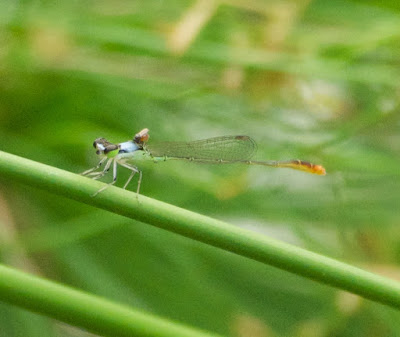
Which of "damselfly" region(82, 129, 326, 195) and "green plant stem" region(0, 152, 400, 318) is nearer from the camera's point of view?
"green plant stem" region(0, 152, 400, 318)

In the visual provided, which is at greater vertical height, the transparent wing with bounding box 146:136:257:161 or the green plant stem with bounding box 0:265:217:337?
the transparent wing with bounding box 146:136:257:161

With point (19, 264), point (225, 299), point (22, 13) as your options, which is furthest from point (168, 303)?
point (22, 13)

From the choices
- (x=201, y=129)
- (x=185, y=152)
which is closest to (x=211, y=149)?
(x=185, y=152)

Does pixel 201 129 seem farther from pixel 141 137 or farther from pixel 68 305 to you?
pixel 68 305

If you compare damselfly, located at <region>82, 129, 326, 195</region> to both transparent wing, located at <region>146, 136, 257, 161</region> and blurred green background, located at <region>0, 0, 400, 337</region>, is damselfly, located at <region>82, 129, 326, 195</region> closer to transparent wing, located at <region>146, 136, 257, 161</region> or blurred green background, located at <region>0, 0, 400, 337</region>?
transparent wing, located at <region>146, 136, 257, 161</region>

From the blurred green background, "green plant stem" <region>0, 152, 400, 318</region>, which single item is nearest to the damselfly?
the blurred green background

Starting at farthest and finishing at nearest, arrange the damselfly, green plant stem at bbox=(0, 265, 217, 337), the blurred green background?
the blurred green background
the damselfly
green plant stem at bbox=(0, 265, 217, 337)

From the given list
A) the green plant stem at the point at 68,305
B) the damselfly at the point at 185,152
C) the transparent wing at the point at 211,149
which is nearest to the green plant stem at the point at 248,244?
the green plant stem at the point at 68,305

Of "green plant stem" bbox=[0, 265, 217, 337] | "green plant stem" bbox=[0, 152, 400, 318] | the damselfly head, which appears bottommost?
"green plant stem" bbox=[0, 265, 217, 337]
